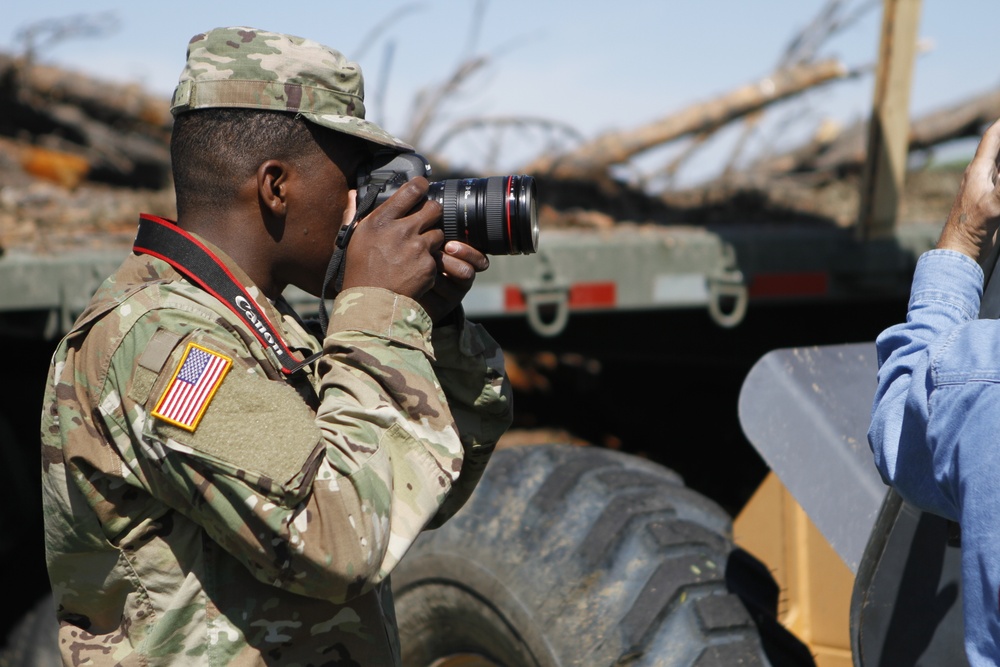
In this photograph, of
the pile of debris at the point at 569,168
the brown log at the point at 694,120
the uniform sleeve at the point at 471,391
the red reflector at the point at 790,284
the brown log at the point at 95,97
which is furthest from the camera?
the brown log at the point at 95,97

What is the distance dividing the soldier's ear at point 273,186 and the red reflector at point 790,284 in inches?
90.8

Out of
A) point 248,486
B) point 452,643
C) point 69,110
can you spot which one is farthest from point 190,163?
point 69,110

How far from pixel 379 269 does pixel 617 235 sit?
217 centimetres

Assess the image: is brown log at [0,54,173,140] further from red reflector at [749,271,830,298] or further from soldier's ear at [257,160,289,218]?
soldier's ear at [257,160,289,218]

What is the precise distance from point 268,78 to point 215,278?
297mm

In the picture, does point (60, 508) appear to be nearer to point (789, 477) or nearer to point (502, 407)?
point (502, 407)

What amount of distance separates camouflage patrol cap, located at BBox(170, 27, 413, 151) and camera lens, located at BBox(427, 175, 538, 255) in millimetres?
126

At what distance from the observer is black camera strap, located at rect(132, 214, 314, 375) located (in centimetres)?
157

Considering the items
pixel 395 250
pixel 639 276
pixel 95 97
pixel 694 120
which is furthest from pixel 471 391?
pixel 95 97

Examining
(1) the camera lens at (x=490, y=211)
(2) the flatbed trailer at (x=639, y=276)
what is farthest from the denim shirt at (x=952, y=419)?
(2) the flatbed trailer at (x=639, y=276)

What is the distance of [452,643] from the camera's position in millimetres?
2475

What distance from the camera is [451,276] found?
5.43 ft

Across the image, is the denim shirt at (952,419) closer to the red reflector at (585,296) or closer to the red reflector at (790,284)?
the red reflector at (585,296)

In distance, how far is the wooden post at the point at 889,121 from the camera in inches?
145
